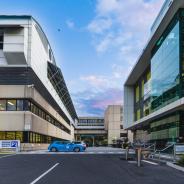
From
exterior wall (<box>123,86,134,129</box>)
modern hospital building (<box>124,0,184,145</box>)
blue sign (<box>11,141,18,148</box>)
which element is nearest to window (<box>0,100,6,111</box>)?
blue sign (<box>11,141,18,148</box>)

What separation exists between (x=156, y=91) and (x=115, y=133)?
90276mm

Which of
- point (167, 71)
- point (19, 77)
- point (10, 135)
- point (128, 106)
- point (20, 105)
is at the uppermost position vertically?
point (167, 71)

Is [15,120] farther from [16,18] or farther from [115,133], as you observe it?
[115,133]

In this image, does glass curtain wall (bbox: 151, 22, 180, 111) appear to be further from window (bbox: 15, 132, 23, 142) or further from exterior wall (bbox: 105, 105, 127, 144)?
exterior wall (bbox: 105, 105, 127, 144)

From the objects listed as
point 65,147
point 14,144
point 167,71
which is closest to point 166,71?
point 167,71

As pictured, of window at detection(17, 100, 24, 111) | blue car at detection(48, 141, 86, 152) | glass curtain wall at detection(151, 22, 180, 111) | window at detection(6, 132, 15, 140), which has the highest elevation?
glass curtain wall at detection(151, 22, 180, 111)

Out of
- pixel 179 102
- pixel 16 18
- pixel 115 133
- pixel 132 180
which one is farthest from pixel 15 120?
pixel 115 133

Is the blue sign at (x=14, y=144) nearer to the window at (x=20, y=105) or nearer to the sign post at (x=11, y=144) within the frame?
the sign post at (x=11, y=144)

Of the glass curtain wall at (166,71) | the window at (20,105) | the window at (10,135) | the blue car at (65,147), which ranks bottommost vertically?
the blue car at (65,147)

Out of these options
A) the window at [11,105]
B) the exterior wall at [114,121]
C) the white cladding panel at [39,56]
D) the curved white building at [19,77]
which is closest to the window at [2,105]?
the curved white building at [19,77]

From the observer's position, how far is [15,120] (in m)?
50.7

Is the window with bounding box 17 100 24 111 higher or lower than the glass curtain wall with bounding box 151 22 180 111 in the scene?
lower

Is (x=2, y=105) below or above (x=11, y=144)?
above

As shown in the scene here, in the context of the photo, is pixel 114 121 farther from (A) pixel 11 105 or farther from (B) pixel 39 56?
(A) pixel 11 105
